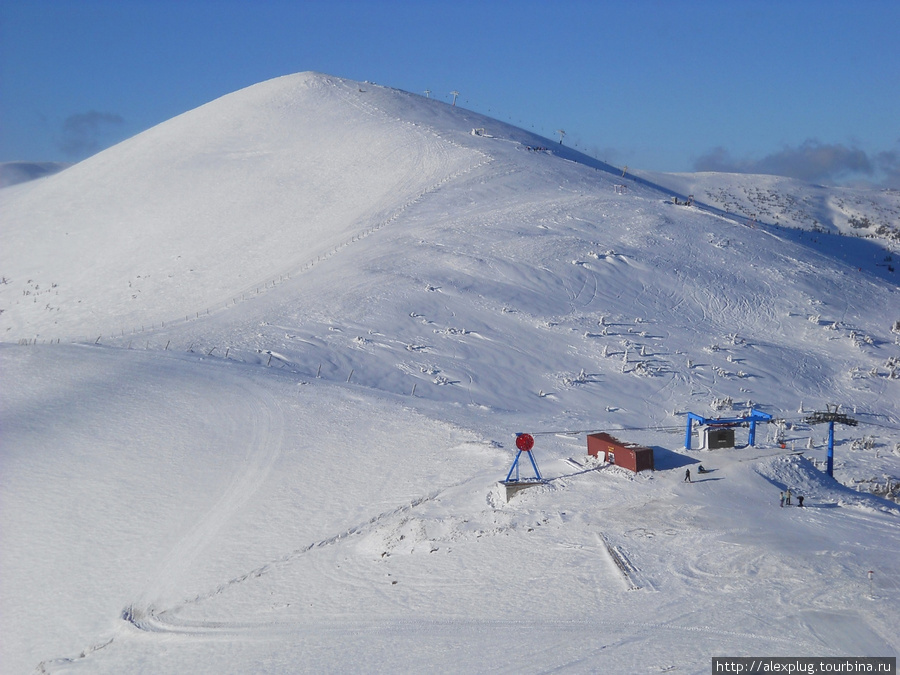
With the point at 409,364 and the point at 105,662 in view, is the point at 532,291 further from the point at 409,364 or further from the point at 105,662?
the point at 105,662

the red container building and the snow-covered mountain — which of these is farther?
the red container building

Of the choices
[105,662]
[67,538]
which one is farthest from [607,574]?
[67,538]

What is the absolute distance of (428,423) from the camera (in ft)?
80.3

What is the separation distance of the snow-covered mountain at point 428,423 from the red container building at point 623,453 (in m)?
0.34

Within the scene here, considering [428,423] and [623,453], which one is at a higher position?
[623,453]

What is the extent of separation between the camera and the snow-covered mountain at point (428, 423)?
1341 cm

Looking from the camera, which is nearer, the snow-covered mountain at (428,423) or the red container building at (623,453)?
the snow-covered mountain at (428,423)

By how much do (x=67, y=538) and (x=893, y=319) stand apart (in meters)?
39.3

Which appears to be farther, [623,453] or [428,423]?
[428,423]

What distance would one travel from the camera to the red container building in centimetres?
1908

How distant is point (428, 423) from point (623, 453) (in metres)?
7.12

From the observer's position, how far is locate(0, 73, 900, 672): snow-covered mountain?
13414mm

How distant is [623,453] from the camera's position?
19.4m

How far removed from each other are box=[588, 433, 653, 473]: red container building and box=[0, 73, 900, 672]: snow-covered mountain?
339 millimetres
